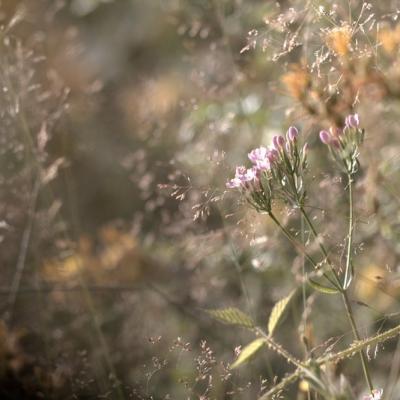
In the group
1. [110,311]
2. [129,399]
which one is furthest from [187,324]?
[129,399]

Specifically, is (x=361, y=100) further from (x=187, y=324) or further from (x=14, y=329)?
(x=14, y=329)

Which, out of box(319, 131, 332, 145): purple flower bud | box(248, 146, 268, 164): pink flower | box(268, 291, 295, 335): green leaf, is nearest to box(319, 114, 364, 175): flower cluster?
box(319, 131, 332, 145): purple flower bud

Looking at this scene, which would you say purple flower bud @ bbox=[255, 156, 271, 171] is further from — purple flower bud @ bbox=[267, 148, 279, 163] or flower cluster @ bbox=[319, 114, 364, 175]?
flower cluster @ bbox=[319, 114, 364, 175]

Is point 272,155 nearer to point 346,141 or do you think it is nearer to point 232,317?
point 346,141

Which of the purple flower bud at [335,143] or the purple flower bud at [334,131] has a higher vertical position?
the purple flower bud at [334,131]

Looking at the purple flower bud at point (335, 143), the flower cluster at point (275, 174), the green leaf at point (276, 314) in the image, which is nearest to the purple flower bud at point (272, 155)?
the flower cluster at point (275, 174)

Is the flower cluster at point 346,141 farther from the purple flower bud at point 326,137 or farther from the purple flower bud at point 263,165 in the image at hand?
the purple flower bud at point 263,165

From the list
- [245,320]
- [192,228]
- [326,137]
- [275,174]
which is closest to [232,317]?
[245,320]
